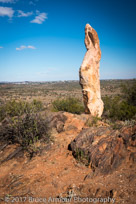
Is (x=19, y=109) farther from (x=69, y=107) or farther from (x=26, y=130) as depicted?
(x=69, y=107)

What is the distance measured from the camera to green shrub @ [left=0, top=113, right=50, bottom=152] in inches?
196

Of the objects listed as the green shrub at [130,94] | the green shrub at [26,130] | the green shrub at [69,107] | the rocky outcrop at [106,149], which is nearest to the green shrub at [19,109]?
the green shrub at [26,130]

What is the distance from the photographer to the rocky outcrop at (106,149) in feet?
11.8

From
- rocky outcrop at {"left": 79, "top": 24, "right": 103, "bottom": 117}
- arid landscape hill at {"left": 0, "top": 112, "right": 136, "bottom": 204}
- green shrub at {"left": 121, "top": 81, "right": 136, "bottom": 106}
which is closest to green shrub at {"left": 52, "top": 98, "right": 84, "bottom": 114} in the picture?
rocky outcrop at {"left": 79, "top": 24, "right": 103, "bottom": 117}

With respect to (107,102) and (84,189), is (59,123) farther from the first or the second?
(107,102)

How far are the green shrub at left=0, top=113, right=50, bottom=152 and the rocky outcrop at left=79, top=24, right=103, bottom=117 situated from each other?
14.1 feet

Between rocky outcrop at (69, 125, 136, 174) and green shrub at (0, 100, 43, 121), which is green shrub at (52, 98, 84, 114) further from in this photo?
rocky outcrop at (69, 125, 136, 174)

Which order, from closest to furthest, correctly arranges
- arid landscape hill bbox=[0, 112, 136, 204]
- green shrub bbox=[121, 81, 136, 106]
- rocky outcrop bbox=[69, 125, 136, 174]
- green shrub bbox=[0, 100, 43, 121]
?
arid landscape hill bbox=[0, 112, 136, 204]
rocky outcrop bbox=[69, 125, 136, 174]
green shrub bbox=[0, 100, 43, 121]
green shrub bbox=[121, 81, 136, 106]

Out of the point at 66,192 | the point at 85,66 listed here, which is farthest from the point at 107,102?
the point at 66,192

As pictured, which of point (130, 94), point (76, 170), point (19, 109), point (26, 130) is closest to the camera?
point (76, 170)

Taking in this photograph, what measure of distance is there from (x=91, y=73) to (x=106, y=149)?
5.79 m

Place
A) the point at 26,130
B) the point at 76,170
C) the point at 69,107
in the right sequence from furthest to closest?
the point at 69,107 < the point at 26,130 < the point at 76,170

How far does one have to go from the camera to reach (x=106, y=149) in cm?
393

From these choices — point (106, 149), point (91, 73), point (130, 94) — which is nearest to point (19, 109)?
point (106, 149)
